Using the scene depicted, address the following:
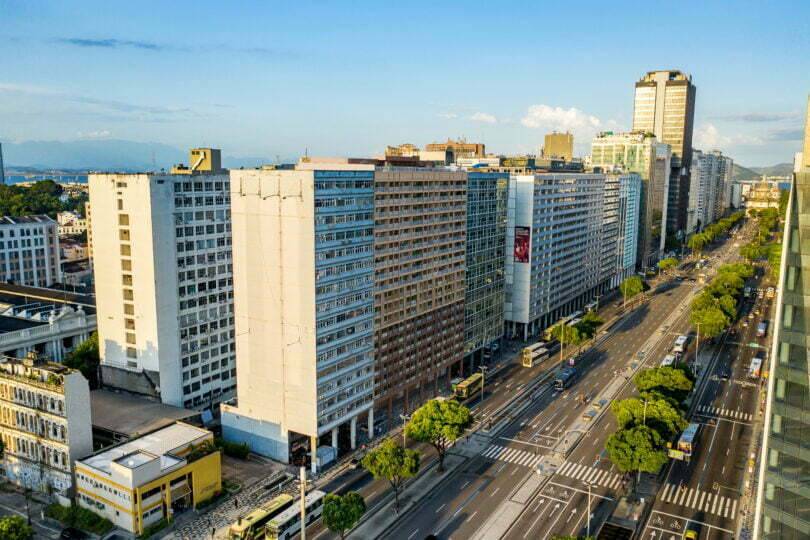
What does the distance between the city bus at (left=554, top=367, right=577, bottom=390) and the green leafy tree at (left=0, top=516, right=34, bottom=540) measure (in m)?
96.9

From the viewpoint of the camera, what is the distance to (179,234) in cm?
11381

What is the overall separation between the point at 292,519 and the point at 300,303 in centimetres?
3079

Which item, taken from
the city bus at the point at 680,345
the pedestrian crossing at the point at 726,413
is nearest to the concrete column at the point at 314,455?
the pedestrian crossing at the point at 726,413

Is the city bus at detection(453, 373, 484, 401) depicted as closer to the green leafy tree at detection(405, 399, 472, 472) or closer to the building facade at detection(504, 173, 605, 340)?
the green leafy tree at detection(405, 399, 472, 472)

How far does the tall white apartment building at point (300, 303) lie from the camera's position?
3775 inches

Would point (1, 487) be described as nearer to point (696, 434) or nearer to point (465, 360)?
point (465, 360)

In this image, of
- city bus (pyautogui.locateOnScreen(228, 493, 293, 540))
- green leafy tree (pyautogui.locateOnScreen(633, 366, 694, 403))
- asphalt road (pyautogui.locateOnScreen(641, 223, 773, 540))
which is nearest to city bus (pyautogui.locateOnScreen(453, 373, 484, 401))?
green leafy tree (pyautogui.locateOnScreen(633, 366, 694, 403))

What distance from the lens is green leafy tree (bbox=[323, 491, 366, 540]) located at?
249 feet

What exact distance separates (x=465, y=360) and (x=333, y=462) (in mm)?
52838

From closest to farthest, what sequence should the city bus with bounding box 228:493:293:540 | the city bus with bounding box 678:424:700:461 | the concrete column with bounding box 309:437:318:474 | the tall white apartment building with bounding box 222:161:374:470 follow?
the city bus with bounding box 228:493:293:540 < the tall white apartment building with bounding box 222:161:374:470 < the concrete column with bounding box 309:437:318:474 < the city bus with bounding box 678:424:700:461

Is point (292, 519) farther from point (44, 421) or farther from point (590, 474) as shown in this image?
point (590, 474)

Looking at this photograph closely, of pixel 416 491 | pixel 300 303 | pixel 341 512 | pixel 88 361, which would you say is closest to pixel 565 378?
pixel 416 491

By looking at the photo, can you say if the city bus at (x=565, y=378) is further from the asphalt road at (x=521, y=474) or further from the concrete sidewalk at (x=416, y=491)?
the concrete sidewalk at (x=416, y=491)

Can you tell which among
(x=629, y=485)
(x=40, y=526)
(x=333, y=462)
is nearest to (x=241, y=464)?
(x=333, y=462)
